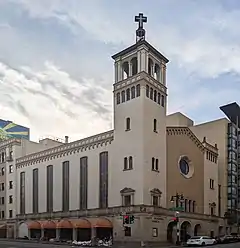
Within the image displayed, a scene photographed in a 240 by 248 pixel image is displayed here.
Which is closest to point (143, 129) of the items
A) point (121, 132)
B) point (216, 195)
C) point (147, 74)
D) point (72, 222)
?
point (121, 132)

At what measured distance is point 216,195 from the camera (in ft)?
259

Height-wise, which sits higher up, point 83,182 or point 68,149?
point 68,149

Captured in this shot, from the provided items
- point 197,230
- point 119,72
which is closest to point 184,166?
point 197,230

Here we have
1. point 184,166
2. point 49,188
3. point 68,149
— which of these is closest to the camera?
point 184,166

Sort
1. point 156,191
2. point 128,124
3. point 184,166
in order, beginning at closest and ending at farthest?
point 156,191 < point 128,124 < point 184,166

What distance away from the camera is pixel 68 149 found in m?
74.2

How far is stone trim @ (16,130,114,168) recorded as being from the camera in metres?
67.2

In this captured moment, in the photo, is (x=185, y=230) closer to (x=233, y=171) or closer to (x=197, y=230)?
(x=197, y=230)

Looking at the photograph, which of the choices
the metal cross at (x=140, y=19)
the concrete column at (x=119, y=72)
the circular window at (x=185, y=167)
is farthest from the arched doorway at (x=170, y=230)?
the metal cross at (x=140, y=19)

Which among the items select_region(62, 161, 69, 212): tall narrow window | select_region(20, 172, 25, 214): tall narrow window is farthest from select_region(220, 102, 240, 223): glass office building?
select_region(20, 172, 25, 214): tall narrow window

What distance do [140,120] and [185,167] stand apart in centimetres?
1376

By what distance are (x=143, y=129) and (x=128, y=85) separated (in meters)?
7.44

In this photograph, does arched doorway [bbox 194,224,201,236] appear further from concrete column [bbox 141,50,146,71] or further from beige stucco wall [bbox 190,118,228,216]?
concrete column [bbox 141,50,146,71]

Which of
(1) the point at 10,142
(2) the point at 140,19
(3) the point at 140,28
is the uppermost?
(2) the point at 140,19
